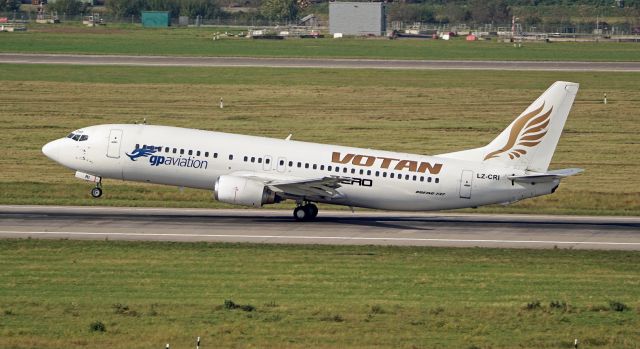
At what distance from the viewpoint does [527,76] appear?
125m

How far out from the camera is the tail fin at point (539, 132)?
56.3 meters

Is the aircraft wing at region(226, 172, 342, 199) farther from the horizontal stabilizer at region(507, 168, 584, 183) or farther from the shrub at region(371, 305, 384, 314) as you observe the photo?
the shrub at region(371, 305, 384, 314)

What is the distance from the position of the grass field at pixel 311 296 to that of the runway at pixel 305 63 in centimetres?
8323

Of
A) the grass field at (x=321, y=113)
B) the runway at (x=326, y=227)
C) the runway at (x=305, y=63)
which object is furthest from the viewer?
the runway at (x=305, y=63)

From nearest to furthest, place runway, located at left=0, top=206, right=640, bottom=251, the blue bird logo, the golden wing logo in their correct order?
runway, located at left=0, top=206, right=640, bottom=251
the golden wing logo
the blue bird logo

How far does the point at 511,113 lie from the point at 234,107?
925 inches

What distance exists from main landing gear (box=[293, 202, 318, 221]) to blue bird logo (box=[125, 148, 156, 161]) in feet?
24.8

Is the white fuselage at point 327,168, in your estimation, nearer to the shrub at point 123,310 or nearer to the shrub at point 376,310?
the shrub at point 376,310

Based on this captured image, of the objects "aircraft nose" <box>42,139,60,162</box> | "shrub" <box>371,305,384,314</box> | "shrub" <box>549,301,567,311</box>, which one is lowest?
"shrub" <box>549,301,567,311</box>

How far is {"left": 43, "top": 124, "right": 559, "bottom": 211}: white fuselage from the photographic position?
57.1 m

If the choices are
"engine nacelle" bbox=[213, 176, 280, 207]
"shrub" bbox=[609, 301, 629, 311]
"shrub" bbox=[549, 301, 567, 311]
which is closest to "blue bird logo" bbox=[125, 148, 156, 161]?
"engine nacelle" bbox=[213, 176, 280, 207]

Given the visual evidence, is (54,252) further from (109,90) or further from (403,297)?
(109,90)

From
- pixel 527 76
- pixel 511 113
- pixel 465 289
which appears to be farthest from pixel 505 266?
pixel 527 76

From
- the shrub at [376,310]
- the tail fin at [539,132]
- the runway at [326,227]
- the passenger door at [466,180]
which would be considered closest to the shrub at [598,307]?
the shrub at [376,310]
